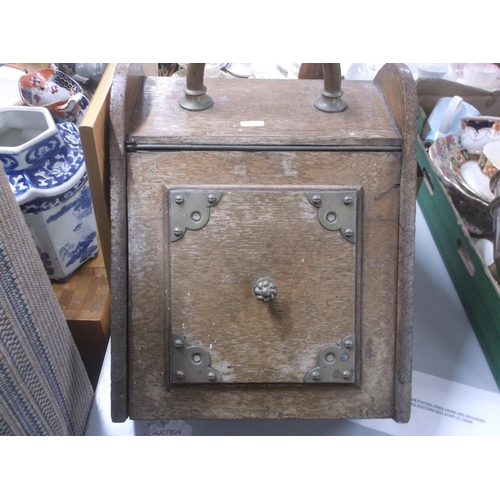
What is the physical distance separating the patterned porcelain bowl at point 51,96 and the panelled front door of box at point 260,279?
0.47 metres

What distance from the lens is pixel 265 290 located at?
66cm

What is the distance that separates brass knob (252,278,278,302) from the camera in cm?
66

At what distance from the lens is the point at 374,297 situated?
0.70 m

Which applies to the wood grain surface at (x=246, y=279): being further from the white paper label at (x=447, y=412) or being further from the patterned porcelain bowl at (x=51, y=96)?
the patterned porcelain bowl at (x=51, y=96)

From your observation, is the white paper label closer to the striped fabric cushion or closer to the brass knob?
the brass knob

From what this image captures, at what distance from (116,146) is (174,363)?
1.03ft

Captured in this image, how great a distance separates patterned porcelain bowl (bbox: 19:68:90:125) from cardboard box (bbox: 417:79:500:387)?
792 millimetres

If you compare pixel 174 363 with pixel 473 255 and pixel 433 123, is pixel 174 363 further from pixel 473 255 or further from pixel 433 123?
pixel 433 123

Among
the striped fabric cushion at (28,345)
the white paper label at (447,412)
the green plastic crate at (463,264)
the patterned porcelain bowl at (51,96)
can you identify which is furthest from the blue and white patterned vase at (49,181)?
the green plastic crate at (463,264)

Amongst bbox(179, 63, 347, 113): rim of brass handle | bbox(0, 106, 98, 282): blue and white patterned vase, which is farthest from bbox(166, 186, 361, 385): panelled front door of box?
bbox(0, 106, 98, 282): blue and white patterned vase

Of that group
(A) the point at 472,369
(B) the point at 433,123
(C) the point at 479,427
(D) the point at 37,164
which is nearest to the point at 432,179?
(B) the point at 433,123

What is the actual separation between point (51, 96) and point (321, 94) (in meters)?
0.59

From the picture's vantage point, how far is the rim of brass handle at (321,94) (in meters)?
0.72

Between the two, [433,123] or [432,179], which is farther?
[433,123]
